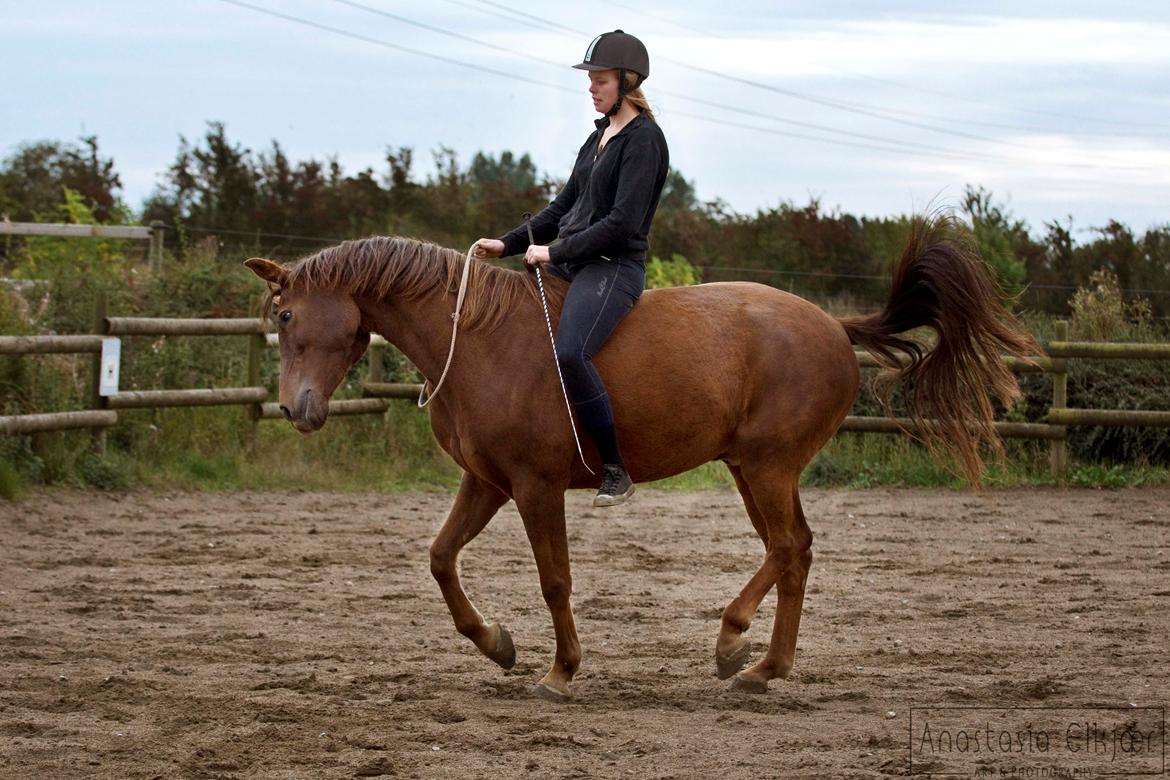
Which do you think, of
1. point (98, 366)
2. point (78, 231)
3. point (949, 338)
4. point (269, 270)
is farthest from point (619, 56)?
point (78, 231)

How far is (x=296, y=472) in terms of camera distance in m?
12.5

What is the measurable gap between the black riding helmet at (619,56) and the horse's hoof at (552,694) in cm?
248

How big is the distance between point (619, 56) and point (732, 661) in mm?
2628

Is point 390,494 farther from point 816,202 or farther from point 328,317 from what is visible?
point 816,202

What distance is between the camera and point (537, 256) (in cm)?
571

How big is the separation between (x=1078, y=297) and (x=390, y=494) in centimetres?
784

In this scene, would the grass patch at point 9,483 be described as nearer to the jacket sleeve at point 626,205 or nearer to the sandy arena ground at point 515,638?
the sandy arena ground at point 515,638

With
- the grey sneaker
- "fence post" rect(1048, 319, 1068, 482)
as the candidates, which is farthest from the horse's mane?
"fence post" rect(1048, 319, 1068, 482)

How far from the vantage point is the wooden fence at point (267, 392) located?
11.3 m

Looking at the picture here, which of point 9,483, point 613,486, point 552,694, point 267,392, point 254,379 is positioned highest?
point 613,486

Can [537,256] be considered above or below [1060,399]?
above

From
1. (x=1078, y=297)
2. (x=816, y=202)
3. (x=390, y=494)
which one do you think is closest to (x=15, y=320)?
(x=390, y=494)

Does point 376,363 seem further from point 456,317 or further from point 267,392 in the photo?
point 456,317

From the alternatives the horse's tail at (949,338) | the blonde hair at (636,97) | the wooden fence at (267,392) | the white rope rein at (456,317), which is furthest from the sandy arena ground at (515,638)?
the blonde hair at (636,97)
